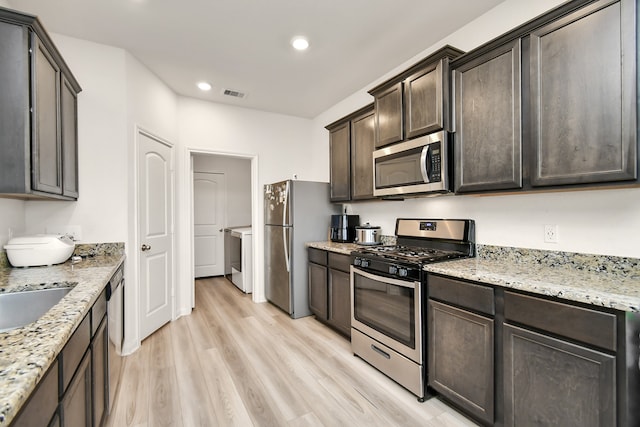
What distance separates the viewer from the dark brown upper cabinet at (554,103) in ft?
4.47

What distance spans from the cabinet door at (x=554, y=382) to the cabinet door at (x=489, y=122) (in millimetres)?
887

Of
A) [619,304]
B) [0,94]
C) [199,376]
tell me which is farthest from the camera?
[199,376]

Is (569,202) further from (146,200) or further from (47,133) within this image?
(146,200)

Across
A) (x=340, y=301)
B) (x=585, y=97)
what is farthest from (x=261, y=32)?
(x=340, y=301)

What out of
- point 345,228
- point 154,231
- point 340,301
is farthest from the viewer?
point 345,228

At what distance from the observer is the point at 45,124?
173 centimetres

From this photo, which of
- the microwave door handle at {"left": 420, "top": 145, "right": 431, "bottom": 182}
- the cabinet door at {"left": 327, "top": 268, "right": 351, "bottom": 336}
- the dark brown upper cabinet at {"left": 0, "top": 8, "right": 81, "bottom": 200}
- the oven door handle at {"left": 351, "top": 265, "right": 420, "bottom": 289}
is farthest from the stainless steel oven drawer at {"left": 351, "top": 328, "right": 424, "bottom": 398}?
the dark brown upper cabinet at {"left": 0, "top": 8, "right": 81, "bottom": 200}

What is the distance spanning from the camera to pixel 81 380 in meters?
1.15

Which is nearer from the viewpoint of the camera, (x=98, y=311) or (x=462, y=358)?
(x=98, y=311)

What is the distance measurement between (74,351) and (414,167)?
2.23 m

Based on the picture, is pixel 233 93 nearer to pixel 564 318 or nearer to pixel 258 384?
pixel 258 384

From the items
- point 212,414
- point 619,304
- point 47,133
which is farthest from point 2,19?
point 619,304

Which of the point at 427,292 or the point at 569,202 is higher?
the point at 569,202

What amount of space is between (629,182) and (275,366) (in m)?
2.51
